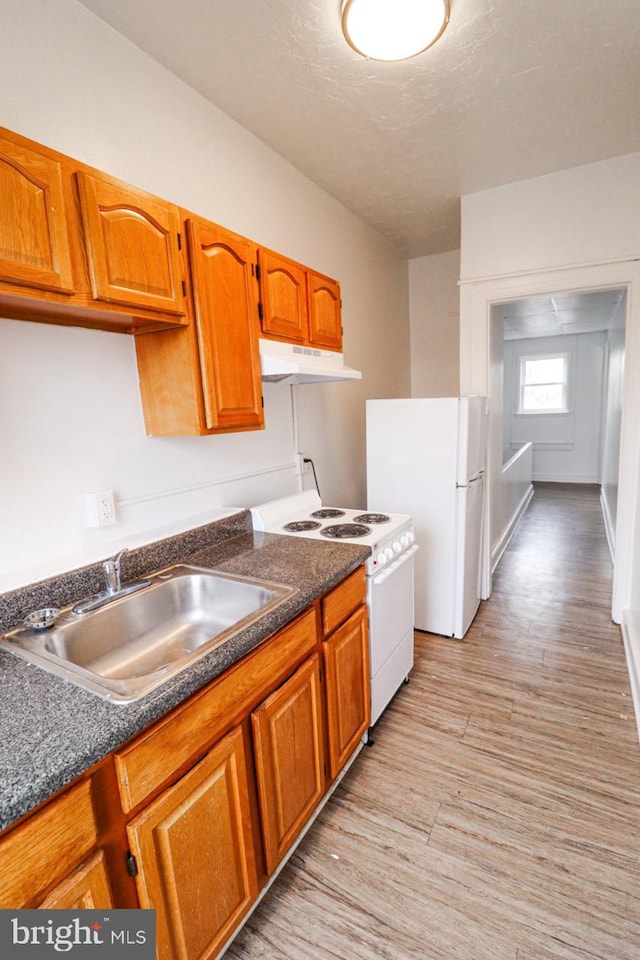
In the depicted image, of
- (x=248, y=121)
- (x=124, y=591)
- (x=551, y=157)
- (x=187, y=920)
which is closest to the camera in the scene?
(x=187, y=920)

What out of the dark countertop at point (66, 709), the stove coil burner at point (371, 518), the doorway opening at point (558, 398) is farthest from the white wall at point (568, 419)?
the dark countertop at point (66, 709)

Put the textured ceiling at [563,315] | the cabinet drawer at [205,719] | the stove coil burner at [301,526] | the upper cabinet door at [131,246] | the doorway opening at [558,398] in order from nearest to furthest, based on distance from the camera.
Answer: the cabinet drawer at [205,719] < the upper cabinet door at [131,246] < the stove coil burner at [301,526] < the textured ceiling at [563,315] < the doorway opening at [558,398]

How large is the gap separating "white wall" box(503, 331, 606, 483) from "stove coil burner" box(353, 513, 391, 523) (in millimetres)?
5558

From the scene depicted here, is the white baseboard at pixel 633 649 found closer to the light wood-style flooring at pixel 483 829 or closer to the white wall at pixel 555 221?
the light wood-style flooring at pixel 483 829

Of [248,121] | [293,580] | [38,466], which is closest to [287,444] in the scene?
[293,580]

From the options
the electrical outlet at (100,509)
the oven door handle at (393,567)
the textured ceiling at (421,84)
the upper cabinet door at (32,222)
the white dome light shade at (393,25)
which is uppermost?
the textured ceiling at (421,84)

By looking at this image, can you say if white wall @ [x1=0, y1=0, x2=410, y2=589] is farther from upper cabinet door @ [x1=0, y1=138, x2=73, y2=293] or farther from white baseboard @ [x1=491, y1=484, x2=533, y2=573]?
white baseboard @ [x1=491, y1=484, x2=533, y2=573]

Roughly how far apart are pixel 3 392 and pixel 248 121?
1.70 m

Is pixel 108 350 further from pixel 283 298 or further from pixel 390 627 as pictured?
pixel 390 627

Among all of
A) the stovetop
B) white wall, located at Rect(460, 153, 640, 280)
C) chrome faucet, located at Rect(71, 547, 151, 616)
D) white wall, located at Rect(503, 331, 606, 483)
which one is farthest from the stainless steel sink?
white wall, located at Rect(503, 331, 606, 483)

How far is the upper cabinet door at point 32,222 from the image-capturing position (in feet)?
3.34

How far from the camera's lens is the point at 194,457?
76.6 inches

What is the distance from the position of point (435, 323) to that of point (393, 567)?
279 cm

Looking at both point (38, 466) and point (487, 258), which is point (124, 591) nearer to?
point (38, 466)
